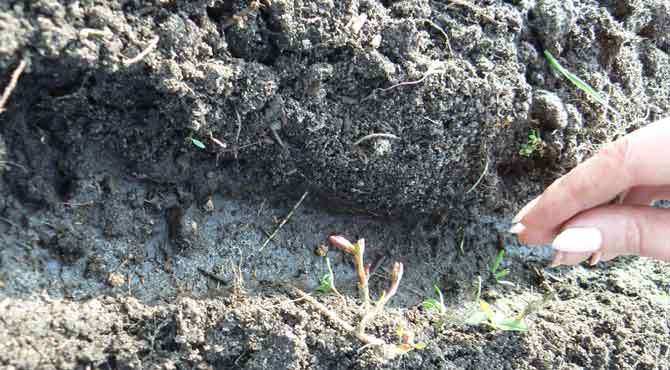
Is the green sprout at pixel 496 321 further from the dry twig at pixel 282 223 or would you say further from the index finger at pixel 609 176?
the dry twig at pixel 282 223

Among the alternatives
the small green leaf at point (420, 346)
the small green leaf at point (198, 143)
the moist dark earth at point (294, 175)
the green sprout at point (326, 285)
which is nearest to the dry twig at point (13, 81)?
the moist dark earth at point (294, 175)

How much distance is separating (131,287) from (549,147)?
126cm

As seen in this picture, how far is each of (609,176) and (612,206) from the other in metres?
0.11

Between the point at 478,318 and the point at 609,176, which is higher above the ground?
the point at 609,176

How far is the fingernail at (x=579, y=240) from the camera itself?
140cm

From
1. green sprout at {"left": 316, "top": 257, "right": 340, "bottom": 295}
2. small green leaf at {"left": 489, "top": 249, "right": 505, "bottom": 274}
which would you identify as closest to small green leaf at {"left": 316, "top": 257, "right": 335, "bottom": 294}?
green sprout at {"left": 316, "top": 257, "right": 340, "bottom": 295}

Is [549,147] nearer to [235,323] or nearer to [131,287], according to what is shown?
[235,323]

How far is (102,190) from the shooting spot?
1365mm

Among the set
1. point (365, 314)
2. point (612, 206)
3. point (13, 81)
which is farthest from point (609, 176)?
point (13, 81)

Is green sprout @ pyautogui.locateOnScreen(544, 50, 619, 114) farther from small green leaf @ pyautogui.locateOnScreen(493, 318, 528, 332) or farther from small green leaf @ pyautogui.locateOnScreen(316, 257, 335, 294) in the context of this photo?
small green leaf @ pyautogui.locateOnScreen(316, 257, 335, 294)

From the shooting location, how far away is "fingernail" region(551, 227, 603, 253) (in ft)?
4.59

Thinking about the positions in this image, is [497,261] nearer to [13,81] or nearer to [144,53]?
[144,53]

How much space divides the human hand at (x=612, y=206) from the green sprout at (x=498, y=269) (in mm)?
249

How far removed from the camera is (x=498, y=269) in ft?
5.90
